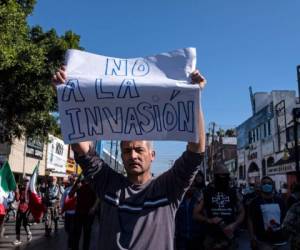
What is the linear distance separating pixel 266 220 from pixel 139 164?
4394mm

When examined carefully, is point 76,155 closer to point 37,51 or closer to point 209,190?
point 209,190

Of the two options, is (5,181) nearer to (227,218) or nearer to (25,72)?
(25,72)

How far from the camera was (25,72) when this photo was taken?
599 inches

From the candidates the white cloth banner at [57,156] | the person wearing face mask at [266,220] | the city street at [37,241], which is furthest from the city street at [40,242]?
the white cloth banner at [57,156]

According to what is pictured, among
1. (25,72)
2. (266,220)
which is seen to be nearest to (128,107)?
(266,220)

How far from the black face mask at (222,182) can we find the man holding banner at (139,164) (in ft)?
11.1

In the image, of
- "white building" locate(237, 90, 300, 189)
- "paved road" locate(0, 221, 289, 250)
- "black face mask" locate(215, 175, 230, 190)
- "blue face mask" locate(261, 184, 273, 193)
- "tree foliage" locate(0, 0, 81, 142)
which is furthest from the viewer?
"white building" locate(237, 90, 300, 189)

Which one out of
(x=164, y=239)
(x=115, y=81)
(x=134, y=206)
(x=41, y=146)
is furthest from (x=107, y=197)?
(x=41, y=146)

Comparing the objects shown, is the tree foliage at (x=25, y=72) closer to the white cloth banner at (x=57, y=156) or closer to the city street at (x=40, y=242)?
the city street at (x=40, y=242)

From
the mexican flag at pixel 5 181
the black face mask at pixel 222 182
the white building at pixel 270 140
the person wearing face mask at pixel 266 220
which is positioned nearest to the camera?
the black face mask at pixel 222 182

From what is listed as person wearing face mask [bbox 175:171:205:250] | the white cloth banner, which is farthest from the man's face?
the white cloth banner

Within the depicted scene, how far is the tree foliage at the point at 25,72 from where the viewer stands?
1406cm

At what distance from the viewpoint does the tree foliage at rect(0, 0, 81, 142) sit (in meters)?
14.1

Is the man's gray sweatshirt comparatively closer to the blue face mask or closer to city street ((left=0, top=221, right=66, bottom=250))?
the blue face mask
